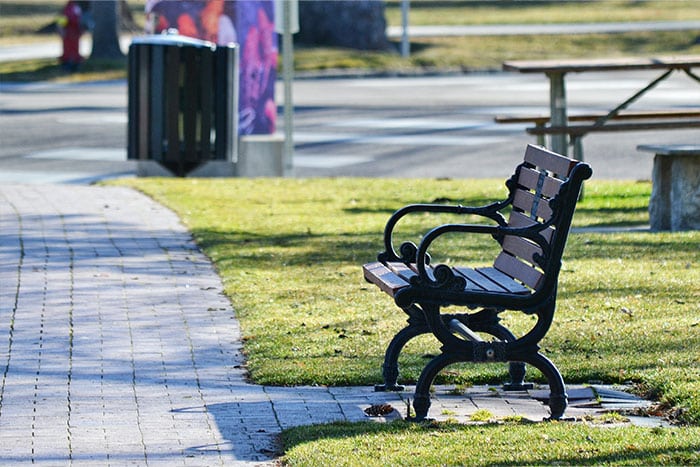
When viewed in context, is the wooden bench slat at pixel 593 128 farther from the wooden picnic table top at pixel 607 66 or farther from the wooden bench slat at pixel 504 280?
the wooden bench slat at pixel 504 280

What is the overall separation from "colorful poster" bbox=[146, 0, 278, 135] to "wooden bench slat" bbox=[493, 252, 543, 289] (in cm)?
1128

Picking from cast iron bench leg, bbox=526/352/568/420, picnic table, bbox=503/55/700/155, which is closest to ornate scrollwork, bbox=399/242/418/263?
cast iron bench leg, bbox=526/352/568/420

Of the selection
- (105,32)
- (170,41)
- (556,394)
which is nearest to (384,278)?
(556,394)

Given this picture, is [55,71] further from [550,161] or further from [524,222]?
[550,161]

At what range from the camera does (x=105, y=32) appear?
3281cm

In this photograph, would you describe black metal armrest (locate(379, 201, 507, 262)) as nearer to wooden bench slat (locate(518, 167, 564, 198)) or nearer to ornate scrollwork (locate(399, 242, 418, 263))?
ornate scrollwork (locate(399, 242, 418, 263))

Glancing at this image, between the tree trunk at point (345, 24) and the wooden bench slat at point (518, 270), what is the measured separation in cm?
2901

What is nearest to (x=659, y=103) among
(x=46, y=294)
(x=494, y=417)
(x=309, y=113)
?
(x=309, y=113)

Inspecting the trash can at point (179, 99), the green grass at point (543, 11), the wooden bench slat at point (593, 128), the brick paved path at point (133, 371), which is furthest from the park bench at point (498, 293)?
the green grass at point (543, 11)

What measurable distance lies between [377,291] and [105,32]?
82.7 ft

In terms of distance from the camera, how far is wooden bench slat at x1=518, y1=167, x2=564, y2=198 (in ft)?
20.4

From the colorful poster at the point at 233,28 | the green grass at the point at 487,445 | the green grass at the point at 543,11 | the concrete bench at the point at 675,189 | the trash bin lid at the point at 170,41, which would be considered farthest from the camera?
the green grass at the point at 543,11

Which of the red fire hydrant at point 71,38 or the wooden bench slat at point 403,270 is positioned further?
the red fire hydrant at point 71,38

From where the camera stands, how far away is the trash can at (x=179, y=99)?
14.9m
